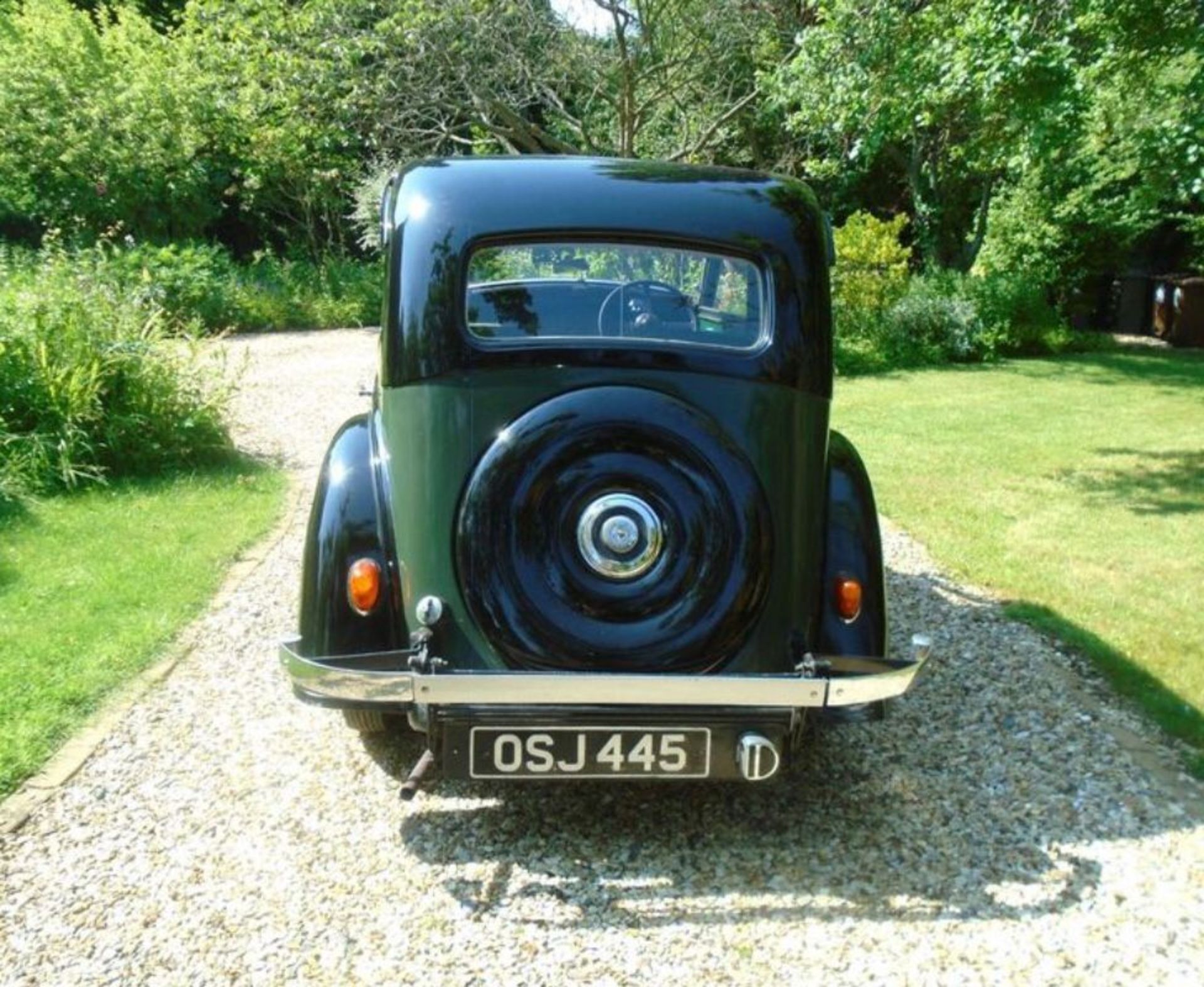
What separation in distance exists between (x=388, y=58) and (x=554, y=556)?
1371cm

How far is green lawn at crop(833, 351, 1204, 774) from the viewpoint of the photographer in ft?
16.7

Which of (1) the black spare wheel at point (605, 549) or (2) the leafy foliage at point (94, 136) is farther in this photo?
(2) the leafy foliage at point (94, 136)

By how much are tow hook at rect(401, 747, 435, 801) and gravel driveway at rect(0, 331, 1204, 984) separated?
0.23 m

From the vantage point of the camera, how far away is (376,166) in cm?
1850

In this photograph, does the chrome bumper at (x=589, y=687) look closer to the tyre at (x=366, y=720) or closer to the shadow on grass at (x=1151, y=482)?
the tyre at (x=366, y=720)

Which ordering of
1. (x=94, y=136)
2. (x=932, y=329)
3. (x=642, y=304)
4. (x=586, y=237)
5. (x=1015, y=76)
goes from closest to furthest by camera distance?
1. (x=586, y=237)
2. (x=642, y=304)
3. (x=1015, y=76)
4. (x=932, y=329)
5. (x=94, y=136)

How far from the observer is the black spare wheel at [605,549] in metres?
3.04

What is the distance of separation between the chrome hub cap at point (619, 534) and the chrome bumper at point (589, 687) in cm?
33

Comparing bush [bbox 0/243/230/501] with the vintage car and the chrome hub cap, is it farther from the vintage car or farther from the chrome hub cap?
the chrome hub cap

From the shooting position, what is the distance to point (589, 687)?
279cm

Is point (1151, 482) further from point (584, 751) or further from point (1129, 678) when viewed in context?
point (584, 751)

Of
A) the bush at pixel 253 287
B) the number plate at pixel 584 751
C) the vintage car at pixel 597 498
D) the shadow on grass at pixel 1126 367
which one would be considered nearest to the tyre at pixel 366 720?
the vintage car at pixel 597 498

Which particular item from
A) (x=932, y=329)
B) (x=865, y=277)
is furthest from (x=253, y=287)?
(x=932, y=329)

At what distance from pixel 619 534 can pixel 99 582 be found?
364cm
